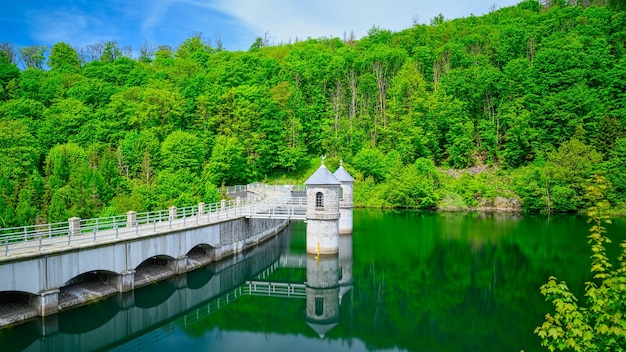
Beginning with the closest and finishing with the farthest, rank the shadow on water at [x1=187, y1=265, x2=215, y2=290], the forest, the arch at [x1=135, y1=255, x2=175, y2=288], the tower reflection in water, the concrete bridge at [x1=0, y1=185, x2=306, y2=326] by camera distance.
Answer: the concrete bridge at [x1=0, y1=185, x2=306, y2=326] < the tower reflection in water < the arch at [x1=135, y1=255, x2=175, y2=288] < the shadow on water at [x1=187, y1=265, x2=215, y2=290] < the forest

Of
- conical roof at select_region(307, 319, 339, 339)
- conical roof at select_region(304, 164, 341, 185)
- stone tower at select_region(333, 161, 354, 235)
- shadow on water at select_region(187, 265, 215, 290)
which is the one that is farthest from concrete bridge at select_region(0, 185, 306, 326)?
conical roof at select_region(307, 319, 339, 339)

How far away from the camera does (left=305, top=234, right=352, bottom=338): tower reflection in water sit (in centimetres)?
2091

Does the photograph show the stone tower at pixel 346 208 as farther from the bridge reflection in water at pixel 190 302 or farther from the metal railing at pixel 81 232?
the metal railing at pixel 81 232

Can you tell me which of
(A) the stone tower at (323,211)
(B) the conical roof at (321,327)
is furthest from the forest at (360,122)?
(B) the conical roof at (321,327)

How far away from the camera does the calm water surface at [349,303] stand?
17953mm

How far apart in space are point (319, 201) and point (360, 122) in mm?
41053

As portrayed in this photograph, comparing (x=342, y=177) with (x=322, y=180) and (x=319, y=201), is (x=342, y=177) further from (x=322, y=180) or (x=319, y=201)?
(x=322, y=180)

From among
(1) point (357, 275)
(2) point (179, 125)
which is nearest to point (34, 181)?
(2) point (179, 125)

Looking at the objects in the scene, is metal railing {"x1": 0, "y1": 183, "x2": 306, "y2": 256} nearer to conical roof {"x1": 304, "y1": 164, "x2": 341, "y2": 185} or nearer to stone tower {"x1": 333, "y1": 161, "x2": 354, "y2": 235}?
conical roof {"x1": 304, "y1": 164, "x2": 341, "y2": 185}

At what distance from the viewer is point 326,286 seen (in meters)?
25.9

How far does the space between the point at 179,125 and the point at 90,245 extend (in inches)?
1709

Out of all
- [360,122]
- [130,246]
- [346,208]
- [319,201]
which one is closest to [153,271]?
[130,246]

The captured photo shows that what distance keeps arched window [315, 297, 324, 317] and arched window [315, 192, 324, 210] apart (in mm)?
7362

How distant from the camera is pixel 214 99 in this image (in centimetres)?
6278
